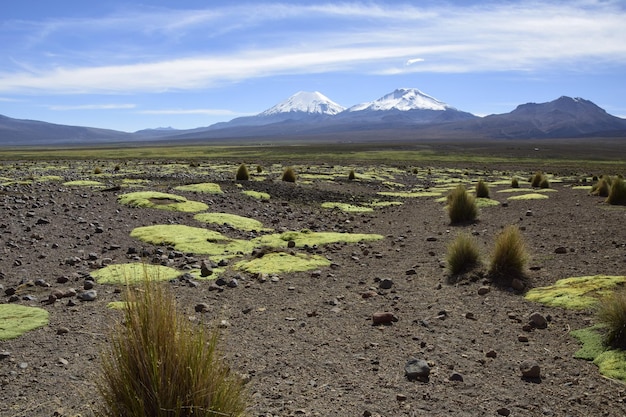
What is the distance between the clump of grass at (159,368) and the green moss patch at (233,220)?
11.5m

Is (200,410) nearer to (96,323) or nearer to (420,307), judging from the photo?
(96,323)

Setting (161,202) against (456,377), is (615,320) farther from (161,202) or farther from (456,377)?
(161,202)

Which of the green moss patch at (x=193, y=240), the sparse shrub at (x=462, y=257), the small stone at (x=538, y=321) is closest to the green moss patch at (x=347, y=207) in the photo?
the green moss patch at (x=193, y=240)

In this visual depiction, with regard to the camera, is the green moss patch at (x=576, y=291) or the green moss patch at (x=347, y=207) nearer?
the green moss patch at (x=576, y=291)

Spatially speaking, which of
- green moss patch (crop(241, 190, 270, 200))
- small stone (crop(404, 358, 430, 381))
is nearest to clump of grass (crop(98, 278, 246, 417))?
small stone (crop(404, 358, 430, 381))

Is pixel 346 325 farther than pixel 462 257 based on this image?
No

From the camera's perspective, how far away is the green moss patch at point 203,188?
20.3 meters

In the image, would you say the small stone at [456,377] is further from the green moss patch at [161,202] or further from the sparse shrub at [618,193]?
the sparse shrub at [618,193]

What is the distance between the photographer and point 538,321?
689 centimetres

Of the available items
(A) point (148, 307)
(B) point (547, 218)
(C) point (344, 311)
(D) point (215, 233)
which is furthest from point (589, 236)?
(A) point (148, 307)

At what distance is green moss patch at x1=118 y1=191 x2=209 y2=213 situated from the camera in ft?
53.9

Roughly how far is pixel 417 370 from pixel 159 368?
3.16m

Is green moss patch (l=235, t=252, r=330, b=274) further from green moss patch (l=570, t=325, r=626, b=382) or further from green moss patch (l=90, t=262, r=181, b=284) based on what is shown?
Answer: green moss patch (l=570, t=325, r=626, b=382)

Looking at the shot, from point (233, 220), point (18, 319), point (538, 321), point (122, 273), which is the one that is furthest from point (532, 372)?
point (233, 220)
